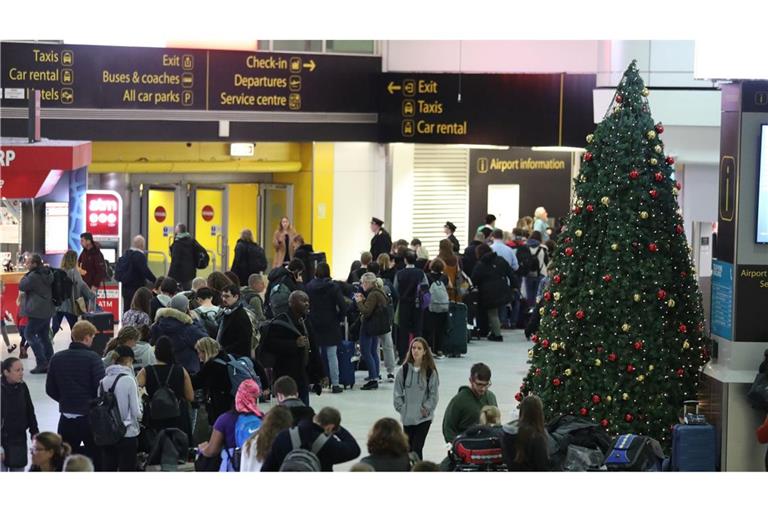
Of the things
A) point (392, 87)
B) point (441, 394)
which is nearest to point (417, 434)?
point (441, 394)

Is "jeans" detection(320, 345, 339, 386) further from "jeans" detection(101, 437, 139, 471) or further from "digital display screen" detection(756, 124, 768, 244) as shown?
"digital display screen" detection(756, 124, 768, 244)

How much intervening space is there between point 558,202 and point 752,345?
15.4 meters

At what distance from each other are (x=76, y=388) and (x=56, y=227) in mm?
9758

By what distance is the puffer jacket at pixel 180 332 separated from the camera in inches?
525

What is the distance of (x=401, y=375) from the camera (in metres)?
12.0

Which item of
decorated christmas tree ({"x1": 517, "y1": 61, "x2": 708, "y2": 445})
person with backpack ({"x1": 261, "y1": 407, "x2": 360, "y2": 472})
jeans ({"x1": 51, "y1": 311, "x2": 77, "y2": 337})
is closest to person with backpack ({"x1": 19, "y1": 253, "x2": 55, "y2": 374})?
jeans ({"x1": 51, "y1": 311, "x2": 77, "y2": 337})

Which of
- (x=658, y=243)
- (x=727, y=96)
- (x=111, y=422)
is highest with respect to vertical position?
(x=727, y=96)

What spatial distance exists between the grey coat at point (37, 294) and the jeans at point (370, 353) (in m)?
3.56

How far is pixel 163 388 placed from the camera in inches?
459

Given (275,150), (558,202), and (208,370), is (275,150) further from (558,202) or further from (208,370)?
(208,370)

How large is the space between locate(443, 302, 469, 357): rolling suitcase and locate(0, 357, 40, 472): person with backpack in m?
8.46

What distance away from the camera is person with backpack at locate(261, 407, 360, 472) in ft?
30.5

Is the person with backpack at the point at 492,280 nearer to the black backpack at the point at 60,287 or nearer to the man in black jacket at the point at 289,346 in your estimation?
the black backpack at the point at 60,287
